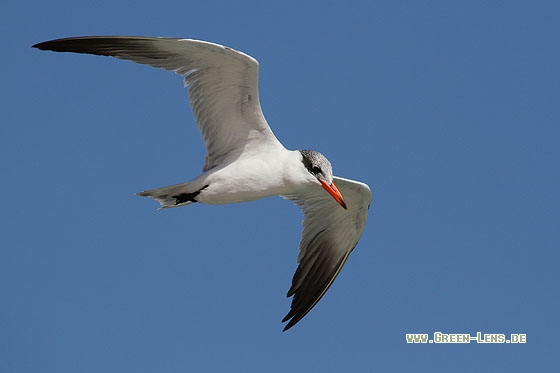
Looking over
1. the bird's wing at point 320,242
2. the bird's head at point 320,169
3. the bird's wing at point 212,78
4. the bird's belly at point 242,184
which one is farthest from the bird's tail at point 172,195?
the bird's wing at point 320,242

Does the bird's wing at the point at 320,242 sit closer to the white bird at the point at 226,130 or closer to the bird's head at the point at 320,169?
the white bird at the point at 226,130

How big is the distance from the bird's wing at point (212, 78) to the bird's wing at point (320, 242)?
6.44 ft

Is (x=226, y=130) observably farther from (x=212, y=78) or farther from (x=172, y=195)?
(x=172, y=195)

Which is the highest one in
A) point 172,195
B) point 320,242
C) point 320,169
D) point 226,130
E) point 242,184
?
point 226,130

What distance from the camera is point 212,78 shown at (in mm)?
12344

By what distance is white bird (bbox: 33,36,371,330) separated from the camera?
39.3 feet

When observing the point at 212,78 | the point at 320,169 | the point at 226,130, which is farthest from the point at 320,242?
the point at 212,78

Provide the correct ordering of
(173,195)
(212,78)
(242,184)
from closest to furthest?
(212,78)
(242,184)
(173,195)

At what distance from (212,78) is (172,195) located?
70.3 inches

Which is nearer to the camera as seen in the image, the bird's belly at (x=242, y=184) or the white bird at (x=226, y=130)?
the white bird at (x=226, y=130)

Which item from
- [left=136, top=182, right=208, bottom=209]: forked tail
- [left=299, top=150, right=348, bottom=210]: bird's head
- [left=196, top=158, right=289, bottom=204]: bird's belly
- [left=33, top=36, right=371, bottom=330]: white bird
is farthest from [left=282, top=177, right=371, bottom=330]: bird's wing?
[left=136, top=182, right=208, bottom=209]: forked tail

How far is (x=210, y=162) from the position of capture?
13.1 meters

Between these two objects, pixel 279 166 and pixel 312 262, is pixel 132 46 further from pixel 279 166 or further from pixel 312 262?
pixel 312 262

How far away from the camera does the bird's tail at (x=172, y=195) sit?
1277cm
